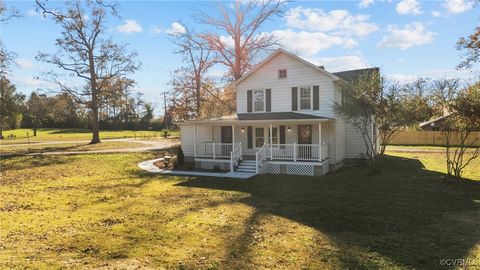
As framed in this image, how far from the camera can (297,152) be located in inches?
715

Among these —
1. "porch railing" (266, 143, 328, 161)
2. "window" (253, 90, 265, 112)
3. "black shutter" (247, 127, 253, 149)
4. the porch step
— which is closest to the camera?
"porch railing" (266, 143, 328, 161)

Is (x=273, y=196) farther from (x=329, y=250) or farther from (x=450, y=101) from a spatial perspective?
(x=450, y=101)

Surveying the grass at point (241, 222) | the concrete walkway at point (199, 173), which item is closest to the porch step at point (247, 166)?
the concrete walkway at point (199, 173)

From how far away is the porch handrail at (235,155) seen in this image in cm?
1773

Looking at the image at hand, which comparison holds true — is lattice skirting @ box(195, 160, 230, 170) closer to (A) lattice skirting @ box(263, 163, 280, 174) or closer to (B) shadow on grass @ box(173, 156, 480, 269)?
(A) lattice skirting @ box(263, 163, 280, 174)

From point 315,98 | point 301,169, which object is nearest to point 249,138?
point 301,169

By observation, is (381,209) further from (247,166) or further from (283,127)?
(283,127)

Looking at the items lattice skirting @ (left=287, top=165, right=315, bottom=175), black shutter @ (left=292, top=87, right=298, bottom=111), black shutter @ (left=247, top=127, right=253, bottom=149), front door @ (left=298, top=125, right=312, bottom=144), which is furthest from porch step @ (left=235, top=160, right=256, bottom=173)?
black shutter @ (left=292, top=87, right=298, bottom=111)

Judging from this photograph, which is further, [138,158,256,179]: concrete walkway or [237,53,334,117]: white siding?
[237,53,334,117]: white siding

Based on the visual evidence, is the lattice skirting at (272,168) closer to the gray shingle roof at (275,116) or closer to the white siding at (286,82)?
the gray shingle roof at (275,116)

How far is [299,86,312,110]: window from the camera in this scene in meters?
18.7

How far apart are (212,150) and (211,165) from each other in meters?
1.47

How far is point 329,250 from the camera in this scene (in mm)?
6598

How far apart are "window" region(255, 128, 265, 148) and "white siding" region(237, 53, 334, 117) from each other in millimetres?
1501
